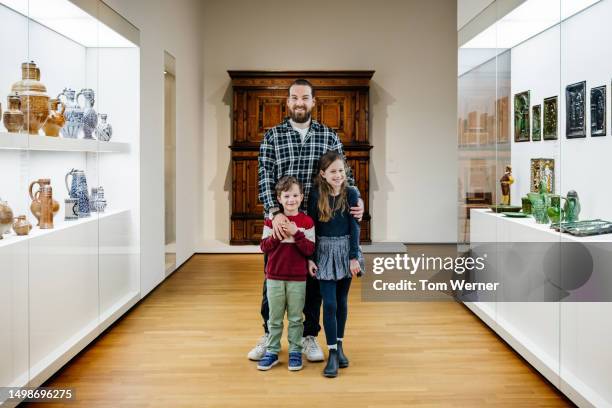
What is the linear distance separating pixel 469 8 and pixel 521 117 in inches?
62.9

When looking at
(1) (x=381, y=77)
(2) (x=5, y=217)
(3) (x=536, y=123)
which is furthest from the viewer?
(1) (x=381, y=77)

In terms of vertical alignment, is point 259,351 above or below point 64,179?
below

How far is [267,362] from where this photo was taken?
3.65m

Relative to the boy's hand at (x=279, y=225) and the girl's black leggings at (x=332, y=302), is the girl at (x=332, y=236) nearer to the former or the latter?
the girl's black leggings at (x=332, y=302)

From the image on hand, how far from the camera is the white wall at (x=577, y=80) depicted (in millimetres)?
2969

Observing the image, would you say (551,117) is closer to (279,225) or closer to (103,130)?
(279,225)

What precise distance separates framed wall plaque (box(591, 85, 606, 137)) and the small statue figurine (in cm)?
122

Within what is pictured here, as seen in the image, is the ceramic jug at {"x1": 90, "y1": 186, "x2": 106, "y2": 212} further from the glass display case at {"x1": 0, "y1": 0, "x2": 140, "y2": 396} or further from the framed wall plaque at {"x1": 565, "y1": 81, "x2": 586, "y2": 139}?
the framed wall plaque at {"x1": 565, "y1": 81, "x2": 586, "y2": 139}

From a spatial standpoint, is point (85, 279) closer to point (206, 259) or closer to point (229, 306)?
point (229, 306)

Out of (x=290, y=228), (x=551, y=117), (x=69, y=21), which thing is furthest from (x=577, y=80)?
(x=69, y=21)

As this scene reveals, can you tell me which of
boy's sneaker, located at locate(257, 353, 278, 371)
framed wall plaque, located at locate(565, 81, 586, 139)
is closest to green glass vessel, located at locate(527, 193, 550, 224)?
framed wall plaque, located at locate(565, 81, 586, 139)

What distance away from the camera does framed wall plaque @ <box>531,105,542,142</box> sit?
12.3ft

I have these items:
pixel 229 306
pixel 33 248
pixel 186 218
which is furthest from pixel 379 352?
pixel 186 218

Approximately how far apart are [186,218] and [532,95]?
471cm
